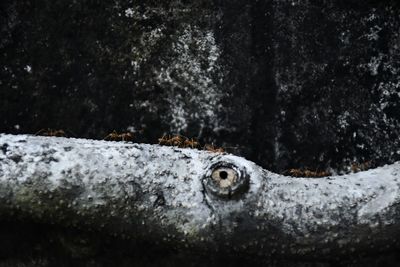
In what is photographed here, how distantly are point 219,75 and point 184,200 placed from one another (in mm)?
425

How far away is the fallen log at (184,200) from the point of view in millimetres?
1067

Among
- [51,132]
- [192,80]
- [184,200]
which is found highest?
[192,80]

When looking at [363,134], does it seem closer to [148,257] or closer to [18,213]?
[148,257]

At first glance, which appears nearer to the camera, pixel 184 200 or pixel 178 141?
pixel 184 200

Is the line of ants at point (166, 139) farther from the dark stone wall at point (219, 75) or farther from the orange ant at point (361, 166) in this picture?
the orange ant at point (361, 166)

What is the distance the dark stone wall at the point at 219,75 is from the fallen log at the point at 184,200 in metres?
0.28

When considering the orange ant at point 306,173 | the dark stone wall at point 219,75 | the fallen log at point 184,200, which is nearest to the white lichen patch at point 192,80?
the dark stone wall at point 219,75

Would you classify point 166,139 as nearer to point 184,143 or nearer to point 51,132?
point 184,143

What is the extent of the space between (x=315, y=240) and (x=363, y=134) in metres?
0.36

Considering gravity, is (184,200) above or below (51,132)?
below

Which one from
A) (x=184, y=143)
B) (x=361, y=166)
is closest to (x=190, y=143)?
(x=184, y=143)

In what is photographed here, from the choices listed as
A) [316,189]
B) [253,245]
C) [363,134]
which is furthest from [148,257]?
[363,134]

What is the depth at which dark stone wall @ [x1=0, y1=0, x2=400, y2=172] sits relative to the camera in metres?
1.39

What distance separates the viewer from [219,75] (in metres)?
1.42
